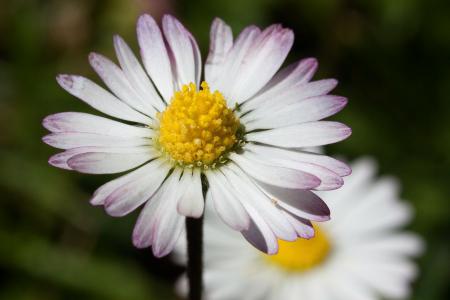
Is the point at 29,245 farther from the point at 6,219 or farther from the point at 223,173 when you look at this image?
the point at 223,173

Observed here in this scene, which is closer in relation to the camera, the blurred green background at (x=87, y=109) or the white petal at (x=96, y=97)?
the white petal at (x=96, y=97)

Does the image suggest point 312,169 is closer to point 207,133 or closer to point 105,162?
point 207,133

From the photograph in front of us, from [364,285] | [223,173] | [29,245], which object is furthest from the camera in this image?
[29,245]

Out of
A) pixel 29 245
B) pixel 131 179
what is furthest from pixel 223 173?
pixel 29 245

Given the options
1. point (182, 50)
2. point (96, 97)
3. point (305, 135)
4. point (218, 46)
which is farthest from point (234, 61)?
point (96, 97)

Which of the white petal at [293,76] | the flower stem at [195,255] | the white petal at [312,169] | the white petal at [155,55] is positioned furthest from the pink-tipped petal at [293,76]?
the flower stem at [195,255]

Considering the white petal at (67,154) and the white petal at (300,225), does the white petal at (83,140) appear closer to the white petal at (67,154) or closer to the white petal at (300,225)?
the white petal at (67,154)

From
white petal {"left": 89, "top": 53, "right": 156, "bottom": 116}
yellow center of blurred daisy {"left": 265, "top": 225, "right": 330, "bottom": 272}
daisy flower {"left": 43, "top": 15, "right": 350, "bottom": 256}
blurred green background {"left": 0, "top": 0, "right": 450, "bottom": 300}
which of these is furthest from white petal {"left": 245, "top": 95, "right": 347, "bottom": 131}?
blurred green background {"left": 0, "top": 0, "right": 450, "bottom": 300}

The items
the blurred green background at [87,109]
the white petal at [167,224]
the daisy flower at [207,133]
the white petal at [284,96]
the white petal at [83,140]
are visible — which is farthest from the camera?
the blurred green background at [87,109]
